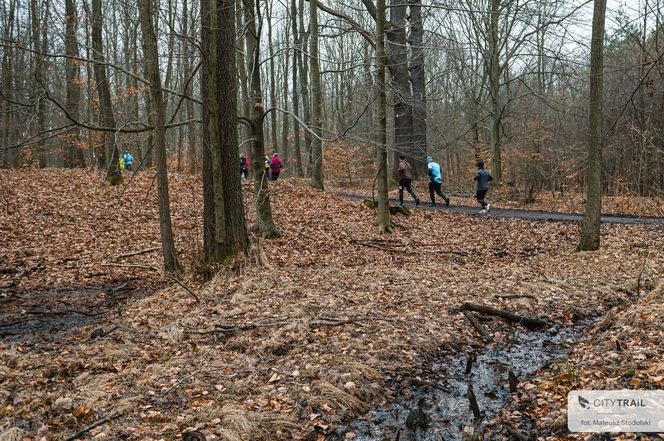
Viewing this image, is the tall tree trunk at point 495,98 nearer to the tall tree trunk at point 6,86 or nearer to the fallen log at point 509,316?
the fallen log at point 509,316

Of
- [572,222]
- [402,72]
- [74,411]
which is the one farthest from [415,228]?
[74,411]

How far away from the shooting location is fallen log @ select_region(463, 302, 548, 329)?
770 centimetres

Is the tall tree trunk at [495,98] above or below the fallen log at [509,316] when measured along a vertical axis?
above

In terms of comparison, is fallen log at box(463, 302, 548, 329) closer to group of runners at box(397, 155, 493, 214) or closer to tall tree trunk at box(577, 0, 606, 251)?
tall tree trunk at box(577, 0, 606, 251)

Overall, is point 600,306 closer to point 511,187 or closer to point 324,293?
point 324,293

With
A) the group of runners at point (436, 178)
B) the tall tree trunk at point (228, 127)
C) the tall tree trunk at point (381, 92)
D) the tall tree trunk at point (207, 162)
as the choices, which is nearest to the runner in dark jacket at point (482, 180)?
the group of runners at point (436, 178)

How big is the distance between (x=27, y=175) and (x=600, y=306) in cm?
1851

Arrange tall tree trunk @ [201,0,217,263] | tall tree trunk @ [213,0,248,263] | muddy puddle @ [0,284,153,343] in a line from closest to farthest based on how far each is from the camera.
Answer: muddy puddle @ [0,284,153,343] → tall tree trunk @ [201,0,217,263] → tall tree trunk @ [213,0,248,263]

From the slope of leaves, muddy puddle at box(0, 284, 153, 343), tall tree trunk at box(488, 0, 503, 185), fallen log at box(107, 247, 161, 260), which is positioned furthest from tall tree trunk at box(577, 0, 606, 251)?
tall tree trunk at box(488, 0, 503, 185)

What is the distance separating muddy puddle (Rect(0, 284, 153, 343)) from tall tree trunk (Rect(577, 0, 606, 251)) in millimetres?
9777

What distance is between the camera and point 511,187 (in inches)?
907

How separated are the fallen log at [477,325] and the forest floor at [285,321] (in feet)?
0.39

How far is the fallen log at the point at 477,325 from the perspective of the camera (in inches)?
286

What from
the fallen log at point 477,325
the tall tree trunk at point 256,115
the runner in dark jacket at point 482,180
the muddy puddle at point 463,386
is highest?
the tall tree trunk at point 256,115
